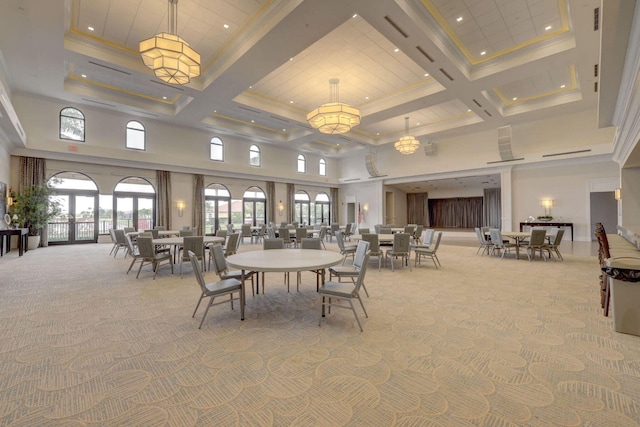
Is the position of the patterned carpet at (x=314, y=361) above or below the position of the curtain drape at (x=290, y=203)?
below

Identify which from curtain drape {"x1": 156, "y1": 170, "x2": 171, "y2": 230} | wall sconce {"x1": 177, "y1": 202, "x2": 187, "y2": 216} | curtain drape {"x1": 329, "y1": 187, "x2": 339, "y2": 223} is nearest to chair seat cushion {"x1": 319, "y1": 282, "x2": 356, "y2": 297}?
curtain drape {"x1": 156, "y1": 170, "x2": 171, "y2": 230}

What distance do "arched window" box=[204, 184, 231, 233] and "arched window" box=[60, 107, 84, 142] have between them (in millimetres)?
5410

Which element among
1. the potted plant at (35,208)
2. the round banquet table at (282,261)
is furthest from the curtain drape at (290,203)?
the round banquet table at (282,261)

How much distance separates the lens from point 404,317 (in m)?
3.60

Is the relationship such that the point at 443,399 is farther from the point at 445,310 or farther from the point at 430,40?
the point at 430,40

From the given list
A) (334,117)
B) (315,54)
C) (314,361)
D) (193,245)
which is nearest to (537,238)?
(334,117)

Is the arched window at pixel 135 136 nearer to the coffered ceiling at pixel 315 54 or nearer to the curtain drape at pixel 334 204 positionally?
the coffered ceiling at pixel 315 54

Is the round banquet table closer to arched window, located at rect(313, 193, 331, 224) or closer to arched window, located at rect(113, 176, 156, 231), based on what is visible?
arched window, located at rect(113, 176, 156, 231)

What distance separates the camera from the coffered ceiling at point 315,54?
6.13 metres

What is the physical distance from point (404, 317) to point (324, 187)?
1712 cm

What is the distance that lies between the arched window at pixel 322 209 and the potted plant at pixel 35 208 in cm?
1360

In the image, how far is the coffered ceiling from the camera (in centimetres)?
613

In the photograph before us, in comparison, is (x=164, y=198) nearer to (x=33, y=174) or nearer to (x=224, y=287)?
(x=33, y=174)

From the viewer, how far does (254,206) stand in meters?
16.7
